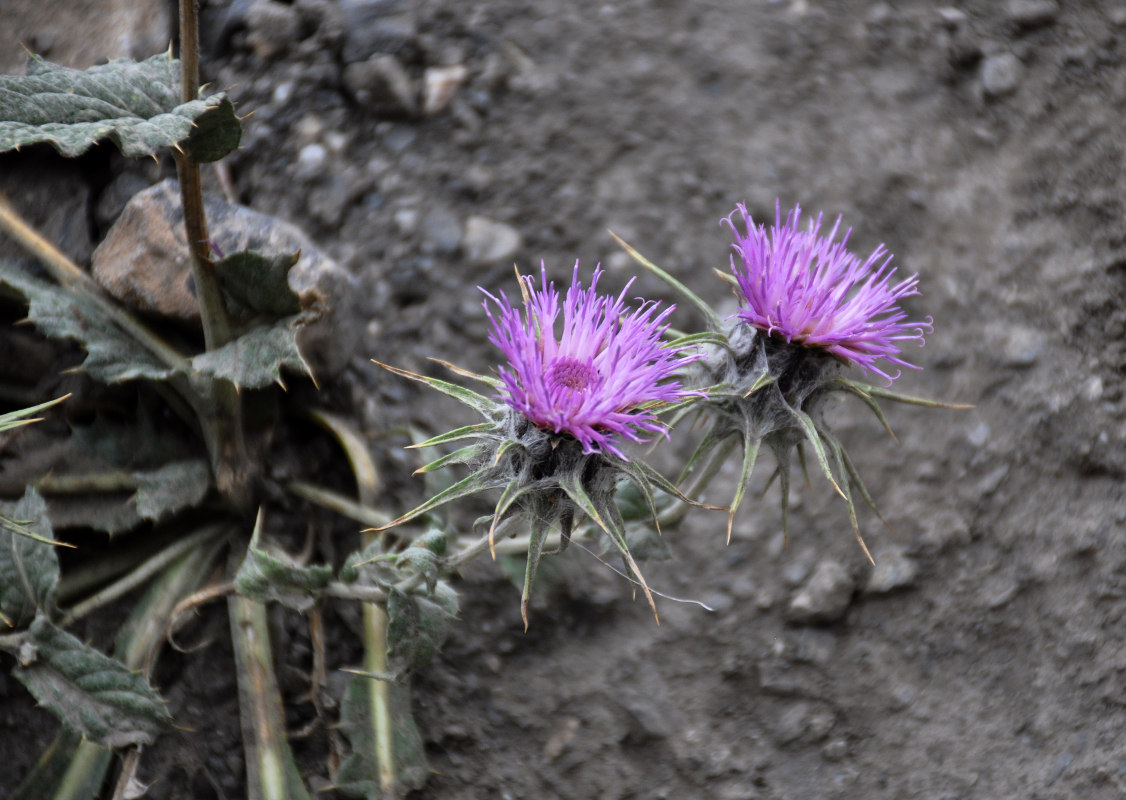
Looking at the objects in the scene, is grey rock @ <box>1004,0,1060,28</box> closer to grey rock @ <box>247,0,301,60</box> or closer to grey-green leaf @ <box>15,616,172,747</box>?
grey rock @ <box>247,0,301,60</box>

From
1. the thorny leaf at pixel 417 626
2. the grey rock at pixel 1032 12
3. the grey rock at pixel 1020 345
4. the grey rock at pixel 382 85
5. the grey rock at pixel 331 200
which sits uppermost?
the grey rock at pixel 1032 12

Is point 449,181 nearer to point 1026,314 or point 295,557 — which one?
point 295,557

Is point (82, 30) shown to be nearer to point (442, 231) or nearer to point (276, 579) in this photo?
point (442, 231)

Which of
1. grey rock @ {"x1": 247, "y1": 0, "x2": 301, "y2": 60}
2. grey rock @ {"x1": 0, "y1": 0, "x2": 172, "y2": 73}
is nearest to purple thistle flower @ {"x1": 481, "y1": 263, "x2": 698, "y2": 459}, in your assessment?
grey rock @ {"x1": 247, "y1": 0, "x2": 301, "y2": 60}

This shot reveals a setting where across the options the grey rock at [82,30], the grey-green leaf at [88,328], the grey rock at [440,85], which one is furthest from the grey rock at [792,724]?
the grey rock at [82,30]

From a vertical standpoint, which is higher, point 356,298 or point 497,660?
point 356,298

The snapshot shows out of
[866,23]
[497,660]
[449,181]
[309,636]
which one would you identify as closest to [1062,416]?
[866,23]

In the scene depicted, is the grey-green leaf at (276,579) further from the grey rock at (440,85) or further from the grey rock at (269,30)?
the grey rock at (269,30)
